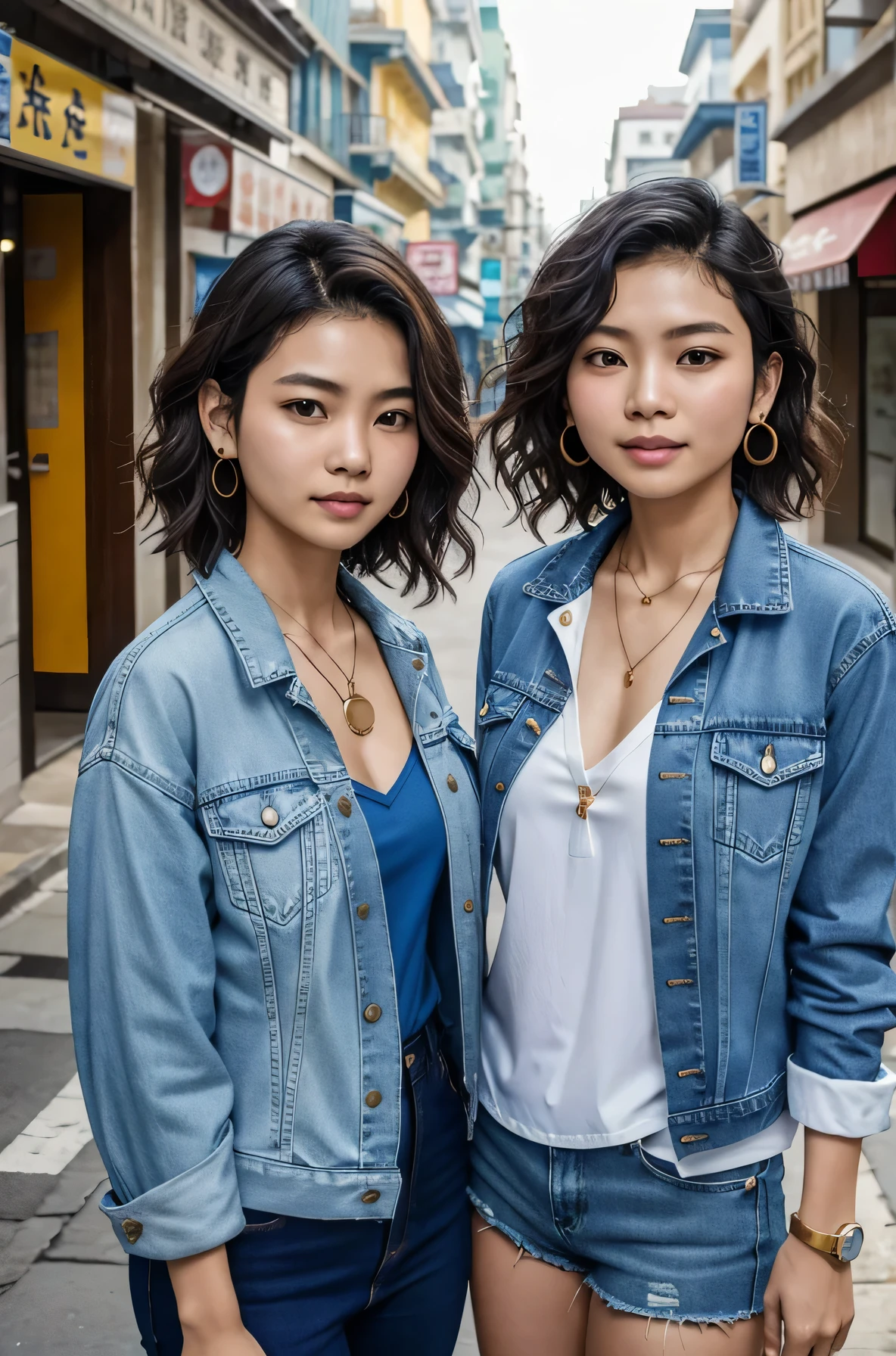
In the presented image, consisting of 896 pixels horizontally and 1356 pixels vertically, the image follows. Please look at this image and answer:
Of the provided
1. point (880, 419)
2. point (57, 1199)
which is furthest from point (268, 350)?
point (880, 419)

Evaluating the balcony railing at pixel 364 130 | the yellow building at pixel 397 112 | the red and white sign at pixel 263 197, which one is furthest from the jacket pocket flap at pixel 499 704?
the yellow building at pixel 397 112

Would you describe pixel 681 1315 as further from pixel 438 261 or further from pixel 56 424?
pixel 438 261

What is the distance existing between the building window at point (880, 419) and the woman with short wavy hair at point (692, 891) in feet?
35.3

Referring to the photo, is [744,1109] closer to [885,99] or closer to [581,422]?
[581,422]

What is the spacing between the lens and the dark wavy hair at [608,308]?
5.79 ft

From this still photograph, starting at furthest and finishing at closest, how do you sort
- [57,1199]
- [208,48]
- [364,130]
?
[364,130] < [208,48] < [57,1199]

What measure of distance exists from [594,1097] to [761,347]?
104 centimetres

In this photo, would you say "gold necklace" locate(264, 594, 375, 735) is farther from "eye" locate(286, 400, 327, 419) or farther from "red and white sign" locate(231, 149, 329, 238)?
"red and white sign" locate(231, 149, 329, 238)

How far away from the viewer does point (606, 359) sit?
1804 mm

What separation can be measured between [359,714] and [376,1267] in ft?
2.31

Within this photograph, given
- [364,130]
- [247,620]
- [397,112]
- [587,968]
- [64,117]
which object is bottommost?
[587,968]

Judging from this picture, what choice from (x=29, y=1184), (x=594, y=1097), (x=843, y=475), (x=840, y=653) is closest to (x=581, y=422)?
Result: (x=840, y=653)

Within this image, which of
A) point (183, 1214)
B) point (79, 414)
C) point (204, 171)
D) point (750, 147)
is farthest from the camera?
point (750, 147)

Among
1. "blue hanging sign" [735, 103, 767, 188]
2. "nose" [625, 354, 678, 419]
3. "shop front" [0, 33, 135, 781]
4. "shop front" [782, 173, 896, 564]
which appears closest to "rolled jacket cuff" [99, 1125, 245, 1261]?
"nose" [625, 354, 678, 419]
